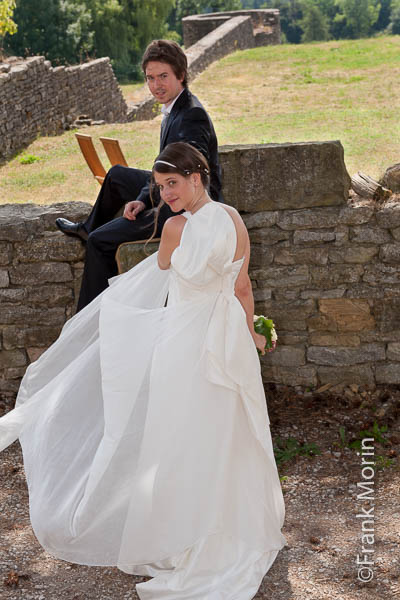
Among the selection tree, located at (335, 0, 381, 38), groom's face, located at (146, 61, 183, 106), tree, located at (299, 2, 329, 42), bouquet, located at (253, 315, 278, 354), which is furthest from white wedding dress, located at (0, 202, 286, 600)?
tree, located at (335, 0, 381, 38)

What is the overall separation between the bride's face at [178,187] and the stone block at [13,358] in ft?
8.28

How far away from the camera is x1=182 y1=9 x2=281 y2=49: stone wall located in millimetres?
25203

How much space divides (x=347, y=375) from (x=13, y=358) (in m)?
2.59

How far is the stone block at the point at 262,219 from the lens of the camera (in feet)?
16.4

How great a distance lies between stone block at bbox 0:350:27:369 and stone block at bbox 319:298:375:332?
2338mm

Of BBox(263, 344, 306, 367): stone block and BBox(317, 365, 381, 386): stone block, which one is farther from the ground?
BBox(263, 344, 306, 367): stone block

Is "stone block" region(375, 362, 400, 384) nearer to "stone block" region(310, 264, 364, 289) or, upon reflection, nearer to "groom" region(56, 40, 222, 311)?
"stone block" region(310, 264, 364, 289)

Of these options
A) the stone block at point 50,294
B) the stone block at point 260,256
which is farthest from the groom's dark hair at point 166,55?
the stone block at point 50,294

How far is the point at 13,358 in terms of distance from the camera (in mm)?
5504

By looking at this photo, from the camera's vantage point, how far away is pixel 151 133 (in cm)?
1280

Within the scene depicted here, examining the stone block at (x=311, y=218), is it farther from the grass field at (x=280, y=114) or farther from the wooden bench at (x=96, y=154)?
the wooden bench at (x=96, y=154)

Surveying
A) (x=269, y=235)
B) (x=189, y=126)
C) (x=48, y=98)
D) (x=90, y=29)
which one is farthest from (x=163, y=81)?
(x=90, y=29)

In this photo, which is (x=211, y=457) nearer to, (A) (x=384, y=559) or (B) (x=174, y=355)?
(B) (x=174, y=355)

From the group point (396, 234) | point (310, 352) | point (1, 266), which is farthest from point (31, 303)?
point (396, 234)
